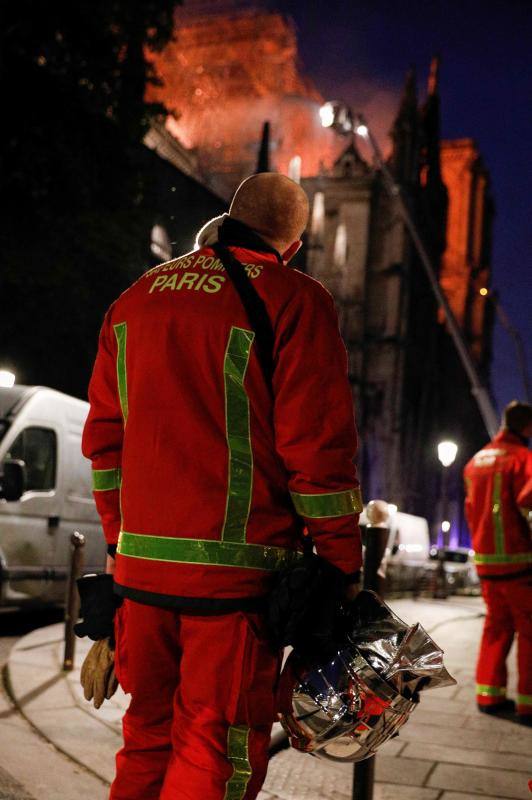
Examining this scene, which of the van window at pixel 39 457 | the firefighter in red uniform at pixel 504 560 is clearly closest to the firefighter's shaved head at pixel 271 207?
the firefighter in red uniform at pixel 504 560

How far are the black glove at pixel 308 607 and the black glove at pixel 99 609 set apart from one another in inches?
20.5

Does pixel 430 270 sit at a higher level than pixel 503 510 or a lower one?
higher

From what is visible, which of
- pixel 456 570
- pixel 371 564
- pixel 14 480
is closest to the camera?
pixel 371 564

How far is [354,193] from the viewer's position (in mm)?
50125

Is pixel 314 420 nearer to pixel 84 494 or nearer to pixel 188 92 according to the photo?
pixel 84 494

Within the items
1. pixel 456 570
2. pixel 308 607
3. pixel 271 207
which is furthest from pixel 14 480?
pixel 456 570

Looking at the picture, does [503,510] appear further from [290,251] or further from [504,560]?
[290,251]

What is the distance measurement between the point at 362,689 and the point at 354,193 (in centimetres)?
4940

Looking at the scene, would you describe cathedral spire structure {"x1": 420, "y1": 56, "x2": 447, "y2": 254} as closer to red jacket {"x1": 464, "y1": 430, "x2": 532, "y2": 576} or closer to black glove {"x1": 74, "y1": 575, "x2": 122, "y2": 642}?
red jacket {"x1": 464, "y1": 430, "x2": 532, "y2": 576}

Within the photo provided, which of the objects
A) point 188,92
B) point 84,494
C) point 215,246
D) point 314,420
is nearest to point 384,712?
point 314,420

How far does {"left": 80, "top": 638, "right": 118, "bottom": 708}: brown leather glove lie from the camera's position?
8.63 ft

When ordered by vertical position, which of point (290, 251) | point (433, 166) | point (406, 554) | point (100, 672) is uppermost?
point (433, 166)

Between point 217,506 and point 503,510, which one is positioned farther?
point 503,510

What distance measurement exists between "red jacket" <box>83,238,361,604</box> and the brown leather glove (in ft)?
0.90
